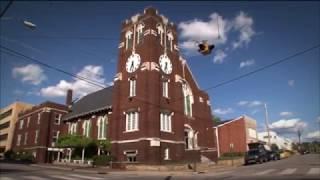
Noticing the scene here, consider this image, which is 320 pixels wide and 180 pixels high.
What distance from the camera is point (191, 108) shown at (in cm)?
4362

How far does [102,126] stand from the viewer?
142ft

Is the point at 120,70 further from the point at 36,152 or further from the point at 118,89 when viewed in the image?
the point at 36,152

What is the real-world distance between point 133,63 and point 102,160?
485 inches

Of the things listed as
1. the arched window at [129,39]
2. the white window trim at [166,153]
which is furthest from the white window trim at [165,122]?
the arched window at [129,39]

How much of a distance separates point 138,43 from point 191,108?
11.6 m

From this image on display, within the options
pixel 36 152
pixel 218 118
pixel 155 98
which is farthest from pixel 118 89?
pixel 218 118

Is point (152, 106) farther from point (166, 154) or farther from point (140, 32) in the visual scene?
point (140, 32)

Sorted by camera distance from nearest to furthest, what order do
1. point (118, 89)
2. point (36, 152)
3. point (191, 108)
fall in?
point (118, 89), point (191, 108), point (36, 152)

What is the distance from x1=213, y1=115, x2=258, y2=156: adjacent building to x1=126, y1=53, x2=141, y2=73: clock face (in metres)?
21.3

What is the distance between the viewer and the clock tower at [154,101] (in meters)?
35.2

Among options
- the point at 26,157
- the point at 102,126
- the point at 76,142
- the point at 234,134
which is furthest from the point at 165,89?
the point at 26,157

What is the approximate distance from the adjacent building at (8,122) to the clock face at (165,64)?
52.1 meters

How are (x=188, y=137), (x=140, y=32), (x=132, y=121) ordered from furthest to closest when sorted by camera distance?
Answer: (x=188, y=137)
(x=140, y=32)
(x=132, y=121)

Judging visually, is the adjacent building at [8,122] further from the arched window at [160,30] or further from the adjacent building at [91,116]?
the arched window at [160,30]
